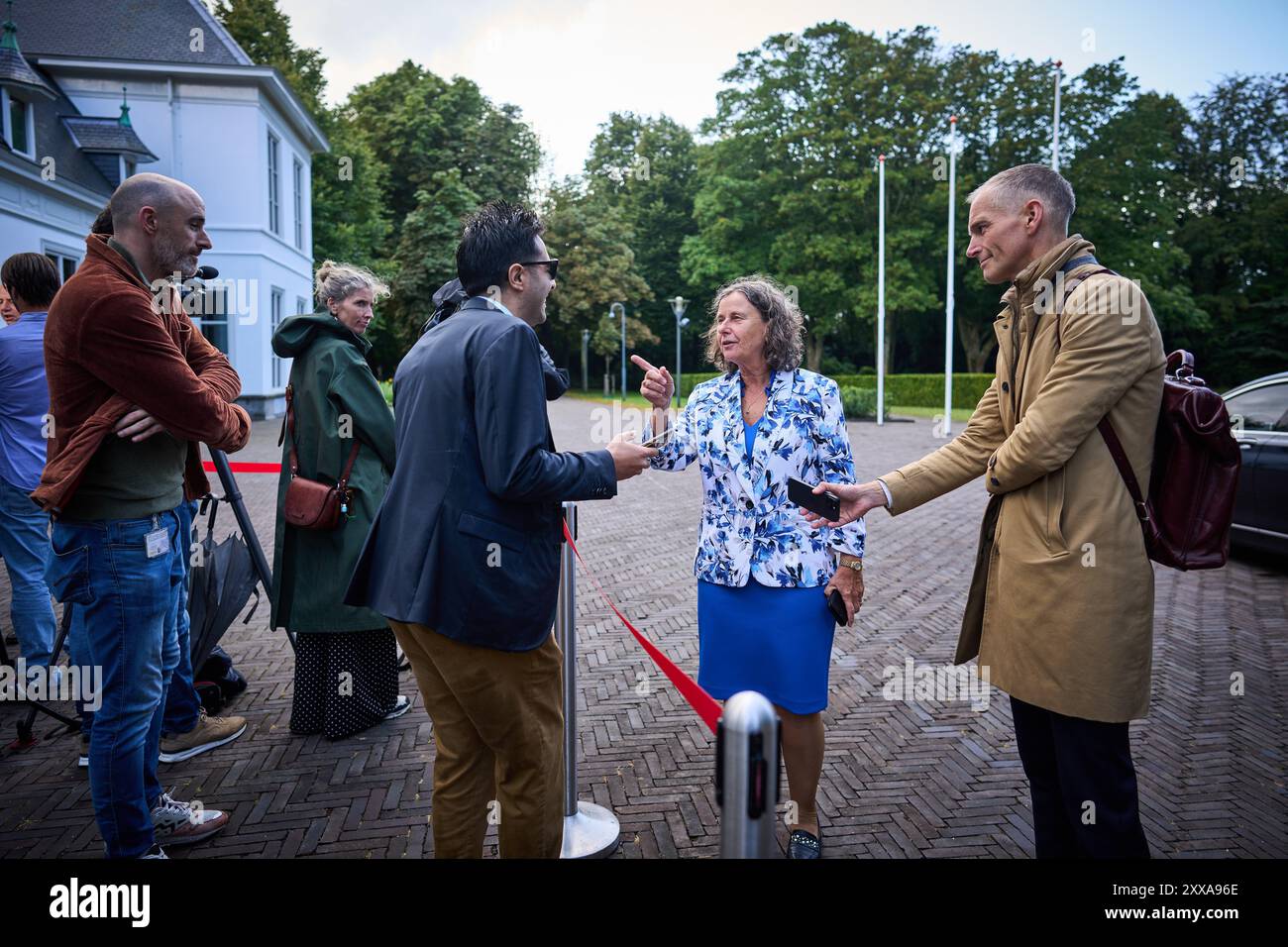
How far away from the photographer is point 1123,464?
2.43 meters

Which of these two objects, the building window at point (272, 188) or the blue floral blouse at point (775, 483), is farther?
the building window at point (272, 188)

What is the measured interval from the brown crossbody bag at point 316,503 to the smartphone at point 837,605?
245 cm

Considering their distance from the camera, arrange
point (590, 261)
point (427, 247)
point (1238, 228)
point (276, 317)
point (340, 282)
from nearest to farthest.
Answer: point (340, 282), point (276, 317), point (427, 247), point (1238, 228), point (590, 261)

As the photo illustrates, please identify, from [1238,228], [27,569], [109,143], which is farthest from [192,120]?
[1238,228]

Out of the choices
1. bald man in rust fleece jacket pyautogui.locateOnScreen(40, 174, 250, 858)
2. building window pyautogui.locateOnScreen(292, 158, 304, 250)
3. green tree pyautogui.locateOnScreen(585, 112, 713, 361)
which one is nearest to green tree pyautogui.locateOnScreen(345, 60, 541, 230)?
building window pyautogui.locateOnScreen(292, 158, 304, 250)

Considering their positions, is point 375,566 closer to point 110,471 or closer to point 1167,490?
point 110,471

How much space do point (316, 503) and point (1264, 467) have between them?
778 cm

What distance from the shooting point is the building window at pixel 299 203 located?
27.6m

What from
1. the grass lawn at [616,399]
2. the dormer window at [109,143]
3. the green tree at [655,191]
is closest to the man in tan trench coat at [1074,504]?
the dormer window at [109,143]

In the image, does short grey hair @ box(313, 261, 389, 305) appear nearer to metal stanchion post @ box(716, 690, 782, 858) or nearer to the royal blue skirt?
the royal blue skirt

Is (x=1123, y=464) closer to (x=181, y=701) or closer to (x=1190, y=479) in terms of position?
(x=1190, y=479)

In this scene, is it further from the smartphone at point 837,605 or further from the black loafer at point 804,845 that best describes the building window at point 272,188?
the black loafer at point 804,845

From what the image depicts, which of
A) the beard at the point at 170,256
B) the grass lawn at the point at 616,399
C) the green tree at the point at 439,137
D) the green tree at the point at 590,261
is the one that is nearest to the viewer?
the beard at the point at 170,256

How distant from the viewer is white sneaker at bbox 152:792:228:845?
3281 millimetres
